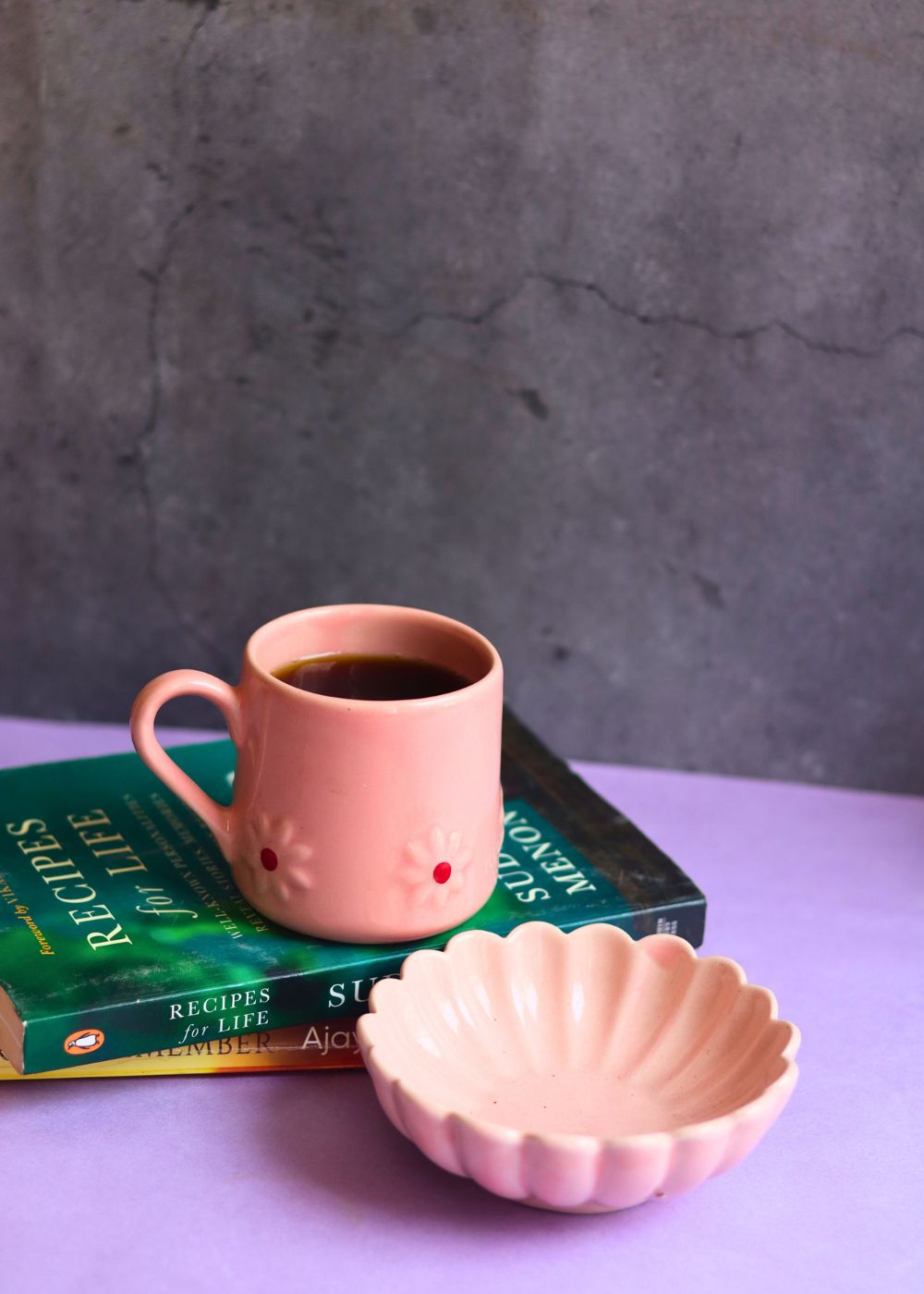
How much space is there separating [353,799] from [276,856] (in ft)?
0.16

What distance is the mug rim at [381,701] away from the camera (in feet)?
1.97

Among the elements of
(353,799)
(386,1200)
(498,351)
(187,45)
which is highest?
(187,45)

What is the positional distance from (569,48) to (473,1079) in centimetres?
56

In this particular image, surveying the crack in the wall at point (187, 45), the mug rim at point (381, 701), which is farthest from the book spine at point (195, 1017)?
the crack in the wall at point (187, 45)

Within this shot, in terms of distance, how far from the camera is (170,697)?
65cm

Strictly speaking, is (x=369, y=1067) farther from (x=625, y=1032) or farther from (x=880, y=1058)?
(x=880, y=1058)

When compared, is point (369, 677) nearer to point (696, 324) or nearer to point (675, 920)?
point (675, 920)

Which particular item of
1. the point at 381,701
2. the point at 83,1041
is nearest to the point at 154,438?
the point at 381,701

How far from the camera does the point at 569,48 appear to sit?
795mm

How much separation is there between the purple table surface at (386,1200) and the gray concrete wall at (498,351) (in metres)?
0.29

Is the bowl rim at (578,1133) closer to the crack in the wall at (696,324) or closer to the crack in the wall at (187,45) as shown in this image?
the crack in the wall at (696,324)

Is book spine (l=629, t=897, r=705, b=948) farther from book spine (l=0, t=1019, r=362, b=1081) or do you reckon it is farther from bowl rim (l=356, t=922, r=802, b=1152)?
book spine (l=0, t=1019, r=362, b=1081)

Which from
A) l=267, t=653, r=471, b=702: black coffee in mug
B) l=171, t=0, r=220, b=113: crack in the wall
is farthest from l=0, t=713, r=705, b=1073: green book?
l=171, t=0, r=220, b=113: crack in the wall

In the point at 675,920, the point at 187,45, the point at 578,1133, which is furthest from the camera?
the point at 187,45
